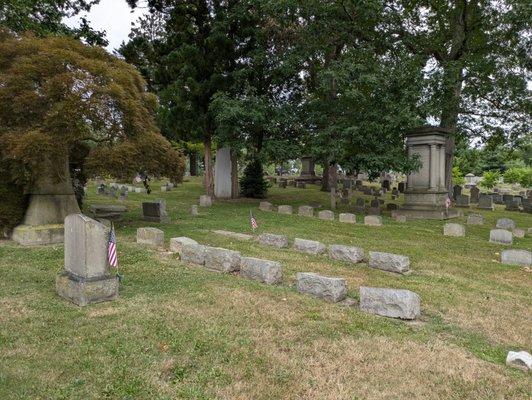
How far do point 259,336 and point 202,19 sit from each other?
19.6 meters

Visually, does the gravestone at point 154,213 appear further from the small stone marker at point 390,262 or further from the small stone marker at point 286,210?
the small stone marker at point 390,262

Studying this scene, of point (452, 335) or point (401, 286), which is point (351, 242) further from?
point (452, 335)

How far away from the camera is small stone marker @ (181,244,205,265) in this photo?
28.6 ft

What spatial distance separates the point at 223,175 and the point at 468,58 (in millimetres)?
13988

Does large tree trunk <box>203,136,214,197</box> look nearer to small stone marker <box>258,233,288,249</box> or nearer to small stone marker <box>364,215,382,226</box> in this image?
small stone marker <box>364,215,382,226</box>

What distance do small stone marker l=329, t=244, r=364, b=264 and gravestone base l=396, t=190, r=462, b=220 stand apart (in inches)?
416

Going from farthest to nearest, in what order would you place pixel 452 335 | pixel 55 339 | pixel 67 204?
pixel 67 204 < pixel 452 335 < pixel 55 339

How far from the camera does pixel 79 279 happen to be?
20.0ft

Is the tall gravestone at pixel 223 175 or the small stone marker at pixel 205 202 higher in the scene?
the tall gravestone at pixel 223 175

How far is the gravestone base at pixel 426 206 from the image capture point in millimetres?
18969

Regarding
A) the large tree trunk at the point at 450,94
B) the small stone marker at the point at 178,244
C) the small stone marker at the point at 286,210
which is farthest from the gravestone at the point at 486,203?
the small stone marker at the point at 178,244

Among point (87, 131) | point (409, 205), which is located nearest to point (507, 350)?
point (87, 131)

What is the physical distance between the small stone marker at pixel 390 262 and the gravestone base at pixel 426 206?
10962 mm

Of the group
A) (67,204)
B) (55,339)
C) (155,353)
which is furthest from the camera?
(67,204)
